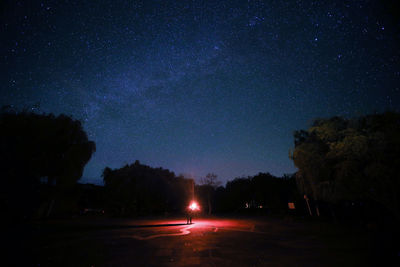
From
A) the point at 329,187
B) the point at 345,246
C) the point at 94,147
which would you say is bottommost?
the point at 345,246

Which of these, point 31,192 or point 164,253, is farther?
point 31,192

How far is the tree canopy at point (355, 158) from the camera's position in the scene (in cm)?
1587

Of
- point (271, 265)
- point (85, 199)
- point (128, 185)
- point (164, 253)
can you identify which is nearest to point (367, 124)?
point (271, 265)

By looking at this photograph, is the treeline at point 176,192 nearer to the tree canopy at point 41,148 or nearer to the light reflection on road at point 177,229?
the tree canopy at point 41,148

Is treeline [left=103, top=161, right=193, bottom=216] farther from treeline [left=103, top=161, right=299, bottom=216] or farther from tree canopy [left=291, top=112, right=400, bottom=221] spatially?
tree canopy [left=291, top=112, right=400, bottom=221]

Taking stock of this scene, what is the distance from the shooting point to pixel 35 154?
24.6 meters

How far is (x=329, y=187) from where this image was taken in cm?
1936

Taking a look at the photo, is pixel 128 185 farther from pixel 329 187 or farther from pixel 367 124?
pixel 367 124

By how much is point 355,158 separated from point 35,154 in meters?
29.2

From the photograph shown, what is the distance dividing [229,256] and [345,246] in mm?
5869

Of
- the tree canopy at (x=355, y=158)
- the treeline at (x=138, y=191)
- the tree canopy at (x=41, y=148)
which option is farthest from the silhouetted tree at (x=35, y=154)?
the tree canopy at (x=355, y=158)

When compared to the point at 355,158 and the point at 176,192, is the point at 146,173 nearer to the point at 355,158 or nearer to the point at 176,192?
the point at 176,192

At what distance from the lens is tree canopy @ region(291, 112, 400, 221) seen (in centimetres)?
1587

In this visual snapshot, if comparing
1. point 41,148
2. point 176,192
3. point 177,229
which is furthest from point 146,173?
point 177,229
